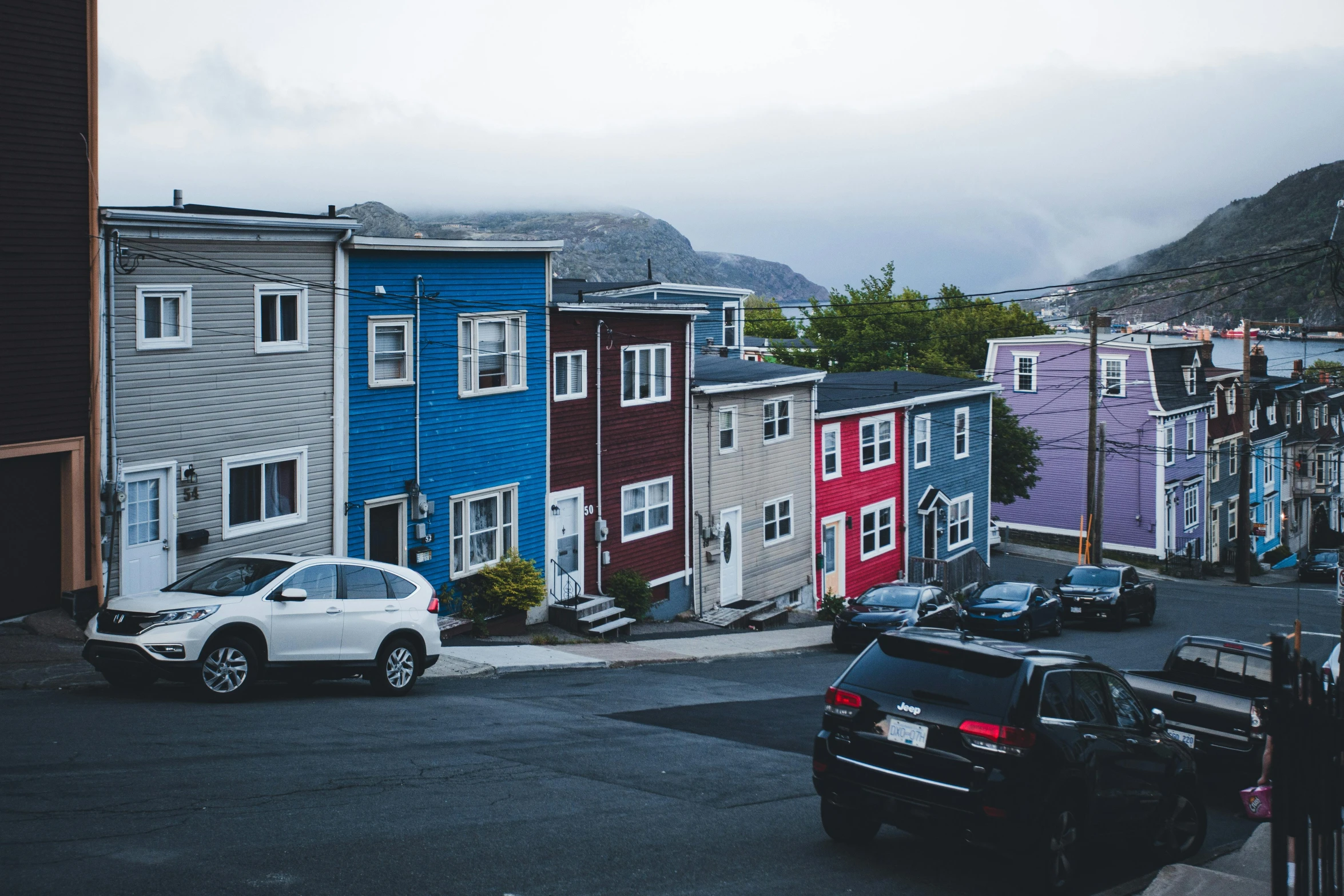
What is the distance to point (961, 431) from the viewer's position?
44031mm

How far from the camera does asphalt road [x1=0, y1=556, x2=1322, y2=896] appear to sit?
8227mm

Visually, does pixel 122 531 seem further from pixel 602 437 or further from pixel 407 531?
pixel 602 437

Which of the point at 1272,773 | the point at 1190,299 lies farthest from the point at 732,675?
the point at 1190,299

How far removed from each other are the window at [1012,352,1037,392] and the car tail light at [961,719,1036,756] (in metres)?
52.3

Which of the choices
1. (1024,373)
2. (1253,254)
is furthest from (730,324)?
(1253,254)

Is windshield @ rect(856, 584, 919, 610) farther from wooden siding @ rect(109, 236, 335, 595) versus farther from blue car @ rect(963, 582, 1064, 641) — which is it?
wooden siding @ rect(109, 236, 335, 595)

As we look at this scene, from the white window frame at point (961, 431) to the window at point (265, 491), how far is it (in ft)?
89.9

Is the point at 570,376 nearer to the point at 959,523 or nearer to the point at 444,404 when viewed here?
the point at 444,404

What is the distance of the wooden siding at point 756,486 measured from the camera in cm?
3147

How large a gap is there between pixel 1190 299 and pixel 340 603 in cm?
13640

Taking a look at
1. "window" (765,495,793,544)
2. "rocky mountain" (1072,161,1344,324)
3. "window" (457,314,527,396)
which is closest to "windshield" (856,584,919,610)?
"window" (765,495,793,544)

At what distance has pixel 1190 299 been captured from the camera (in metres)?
135

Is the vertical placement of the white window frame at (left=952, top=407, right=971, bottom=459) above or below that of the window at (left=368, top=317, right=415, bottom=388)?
below

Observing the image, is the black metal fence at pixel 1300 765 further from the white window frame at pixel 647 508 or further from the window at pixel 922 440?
the window at pixel 922 440
